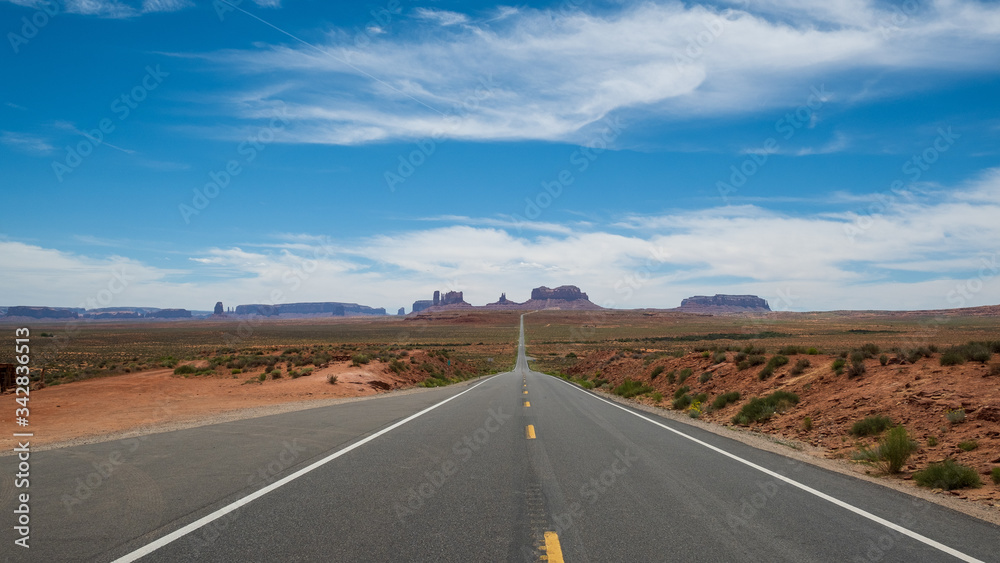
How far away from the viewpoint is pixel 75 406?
2011 cm

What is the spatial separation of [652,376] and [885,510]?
22.5 meters

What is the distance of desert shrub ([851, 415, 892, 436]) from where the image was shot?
1195cm

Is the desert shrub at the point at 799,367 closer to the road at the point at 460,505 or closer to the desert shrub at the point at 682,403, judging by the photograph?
the desert shrub at the point at 682,403

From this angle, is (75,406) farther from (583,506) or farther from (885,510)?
(885,510)

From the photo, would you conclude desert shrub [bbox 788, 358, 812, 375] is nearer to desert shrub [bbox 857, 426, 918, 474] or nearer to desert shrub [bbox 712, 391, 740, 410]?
desert shrub [bbox 712, 391, 740, 410]

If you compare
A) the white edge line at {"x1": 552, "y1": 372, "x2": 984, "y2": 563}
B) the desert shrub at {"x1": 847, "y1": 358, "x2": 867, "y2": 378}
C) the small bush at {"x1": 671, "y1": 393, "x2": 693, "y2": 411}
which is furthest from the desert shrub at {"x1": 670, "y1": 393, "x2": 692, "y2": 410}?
the white edge line at {"x1": 552, "y1": 372, "x2": 984, "y2": 563}

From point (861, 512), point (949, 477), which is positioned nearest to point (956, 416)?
point (949, 477)

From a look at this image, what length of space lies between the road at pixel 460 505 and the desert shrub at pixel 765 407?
6.02 m

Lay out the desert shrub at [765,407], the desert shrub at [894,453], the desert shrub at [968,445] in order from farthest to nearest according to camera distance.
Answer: the desert shrub at [765,407], the desert shrub at [968,445], the desert shrub at [894,453]

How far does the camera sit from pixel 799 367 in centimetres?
1914

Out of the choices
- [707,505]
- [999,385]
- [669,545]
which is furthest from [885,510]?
[999,385]

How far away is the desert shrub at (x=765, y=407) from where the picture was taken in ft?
52.7

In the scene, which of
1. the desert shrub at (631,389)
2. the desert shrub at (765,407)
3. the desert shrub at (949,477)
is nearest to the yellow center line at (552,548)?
the desert shrub at (949,477)
